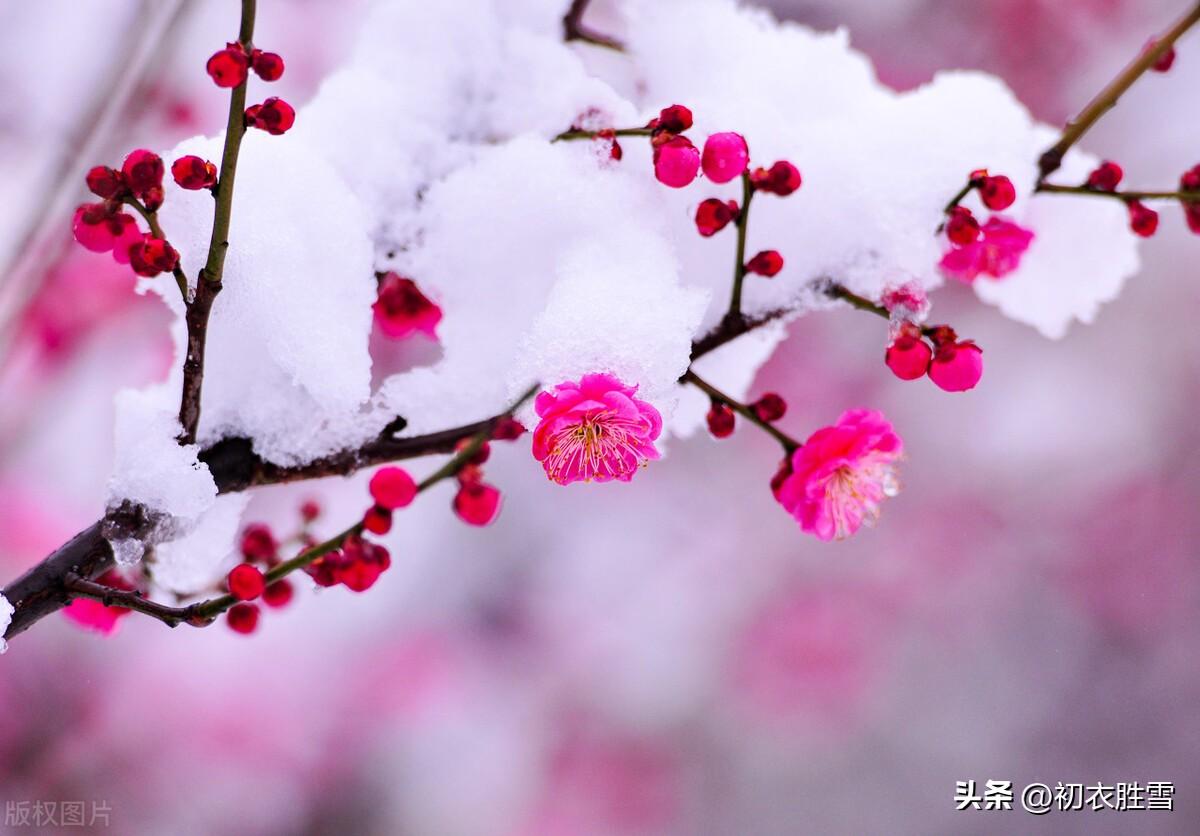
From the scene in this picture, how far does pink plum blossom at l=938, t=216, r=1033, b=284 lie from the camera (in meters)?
0.80

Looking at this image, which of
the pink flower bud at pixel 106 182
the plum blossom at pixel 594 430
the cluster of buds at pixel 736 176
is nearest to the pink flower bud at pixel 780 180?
the cluster of buds at pixel 736 176

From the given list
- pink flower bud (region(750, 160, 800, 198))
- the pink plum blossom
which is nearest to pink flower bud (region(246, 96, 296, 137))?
pink flower bud (region(750, 160, 800, 198))

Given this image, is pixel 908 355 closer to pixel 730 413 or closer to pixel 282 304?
pixel 730 413

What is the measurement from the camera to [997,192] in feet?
2.33

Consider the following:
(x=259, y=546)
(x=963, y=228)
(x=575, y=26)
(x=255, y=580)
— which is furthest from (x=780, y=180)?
(x=259, y=546)

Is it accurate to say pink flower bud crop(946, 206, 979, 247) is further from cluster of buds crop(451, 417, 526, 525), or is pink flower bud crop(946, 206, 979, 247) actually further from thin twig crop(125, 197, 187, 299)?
thin twig crop(125, 197, 187, 299)

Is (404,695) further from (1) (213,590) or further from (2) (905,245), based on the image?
(2) (905,245)

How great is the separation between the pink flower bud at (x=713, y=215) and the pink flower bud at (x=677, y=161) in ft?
0.16

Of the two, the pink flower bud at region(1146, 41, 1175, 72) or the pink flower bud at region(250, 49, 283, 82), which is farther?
the pink flower bud at region(1146, 41, 1175, 72)

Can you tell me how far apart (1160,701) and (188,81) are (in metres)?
3.25

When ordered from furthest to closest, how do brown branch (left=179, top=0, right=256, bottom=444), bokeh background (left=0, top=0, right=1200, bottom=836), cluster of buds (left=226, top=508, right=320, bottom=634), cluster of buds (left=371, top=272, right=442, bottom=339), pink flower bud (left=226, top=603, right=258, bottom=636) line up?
1. bokeh background (left=0, top=0, right=1200, bottom=836)
2. cluster of buds (left=371, top=272, right=442, bottom=339)
3. pink flower bud (left=226, top=603, right=258, bottom=636)
4. cluster of buds (left=226, top=508, right=320, bottom=634)
5. brown branch (left=179, top=0, right=256, bottom=444)

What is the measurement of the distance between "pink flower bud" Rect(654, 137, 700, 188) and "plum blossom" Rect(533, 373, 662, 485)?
170 mm

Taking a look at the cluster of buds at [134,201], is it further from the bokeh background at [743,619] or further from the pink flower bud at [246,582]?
the bokeh background at [743,619]

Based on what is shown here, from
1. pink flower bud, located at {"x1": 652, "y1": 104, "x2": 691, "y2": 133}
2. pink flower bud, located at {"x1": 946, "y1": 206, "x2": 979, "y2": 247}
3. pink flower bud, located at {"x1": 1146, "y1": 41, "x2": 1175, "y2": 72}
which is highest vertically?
pink flower bud, located at {"x1": 1146, "y1": 41, "x2": 1175, "y2": 72}
